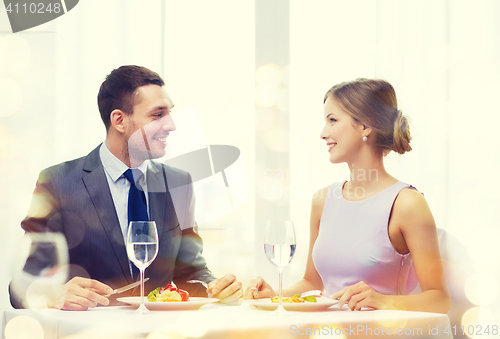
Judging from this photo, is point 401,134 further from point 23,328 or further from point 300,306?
point 23,328

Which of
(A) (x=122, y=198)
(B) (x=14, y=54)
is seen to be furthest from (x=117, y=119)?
(B) (x=14, y=54)

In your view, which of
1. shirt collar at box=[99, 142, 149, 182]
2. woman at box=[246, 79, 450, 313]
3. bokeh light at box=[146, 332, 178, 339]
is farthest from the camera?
shirt collar at box=[99, 142, 149, 182]

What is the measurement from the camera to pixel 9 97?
2375 mm

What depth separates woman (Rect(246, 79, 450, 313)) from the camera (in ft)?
4.76

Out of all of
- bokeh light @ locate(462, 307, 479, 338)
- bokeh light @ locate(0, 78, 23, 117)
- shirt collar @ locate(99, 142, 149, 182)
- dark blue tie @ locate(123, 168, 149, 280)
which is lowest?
bokeh light @ locate(462, 307, 479, 338)

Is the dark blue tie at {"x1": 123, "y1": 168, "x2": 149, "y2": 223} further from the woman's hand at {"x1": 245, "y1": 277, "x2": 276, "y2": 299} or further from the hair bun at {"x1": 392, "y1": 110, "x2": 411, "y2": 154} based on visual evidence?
the hair bun at {"x1": 392, "y1": 110, "x2": 411, "y2": 154}

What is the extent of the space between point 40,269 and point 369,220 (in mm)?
1190

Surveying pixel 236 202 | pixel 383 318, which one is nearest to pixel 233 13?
pixel 236 202

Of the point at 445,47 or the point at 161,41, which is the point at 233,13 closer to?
the point at 161,41

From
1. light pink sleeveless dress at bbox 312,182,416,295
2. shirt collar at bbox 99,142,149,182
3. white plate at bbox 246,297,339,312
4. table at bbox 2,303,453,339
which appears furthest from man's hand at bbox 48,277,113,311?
light pink sleeveless dress at bbox 312,182,416,295

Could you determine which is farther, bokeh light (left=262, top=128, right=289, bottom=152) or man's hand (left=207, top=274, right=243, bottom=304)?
bokeh light (left=262, top=128, right=289, bottom=152)

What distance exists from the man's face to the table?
0.88m

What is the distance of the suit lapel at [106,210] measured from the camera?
1729 millimetres

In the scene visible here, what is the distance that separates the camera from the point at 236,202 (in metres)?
2.64
